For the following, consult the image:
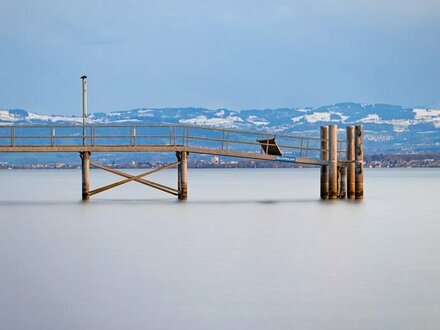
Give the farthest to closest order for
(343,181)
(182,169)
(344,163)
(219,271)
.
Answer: (343,181) < (344,163) < (182,169) < (219,271)

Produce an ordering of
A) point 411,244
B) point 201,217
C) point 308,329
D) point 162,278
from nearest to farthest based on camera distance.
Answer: point 308,329 < point 162,278 < point 411,244 < point 201,217

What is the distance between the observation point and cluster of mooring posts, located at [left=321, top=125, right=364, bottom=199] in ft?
163

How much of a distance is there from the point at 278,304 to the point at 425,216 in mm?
28998

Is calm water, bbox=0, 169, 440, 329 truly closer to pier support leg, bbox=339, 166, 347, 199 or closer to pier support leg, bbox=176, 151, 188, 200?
pier support leg, bbox=176, 151, 188, 200

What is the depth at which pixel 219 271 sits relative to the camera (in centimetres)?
2758

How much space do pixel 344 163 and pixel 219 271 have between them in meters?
23.5

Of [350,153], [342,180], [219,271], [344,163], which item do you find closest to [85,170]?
[344,163]

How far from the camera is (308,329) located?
64.8 feet

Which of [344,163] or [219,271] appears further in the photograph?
[344,163]

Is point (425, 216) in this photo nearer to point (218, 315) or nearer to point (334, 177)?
point (334, 177)

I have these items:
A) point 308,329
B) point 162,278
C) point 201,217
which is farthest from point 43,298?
point 201,217

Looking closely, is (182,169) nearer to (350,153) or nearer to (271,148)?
(271,148)

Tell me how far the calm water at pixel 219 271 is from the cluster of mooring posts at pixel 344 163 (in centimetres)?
276

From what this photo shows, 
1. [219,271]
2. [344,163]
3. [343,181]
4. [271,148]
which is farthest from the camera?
[343,181]
